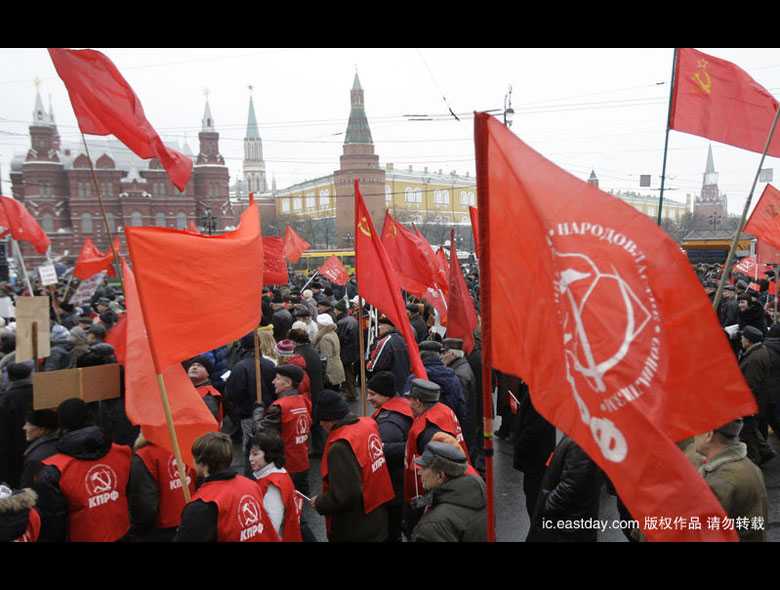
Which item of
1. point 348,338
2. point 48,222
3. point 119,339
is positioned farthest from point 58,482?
point 48,222

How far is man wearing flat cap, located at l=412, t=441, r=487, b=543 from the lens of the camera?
2.93 metres

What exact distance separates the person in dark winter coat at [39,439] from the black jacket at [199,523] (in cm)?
142

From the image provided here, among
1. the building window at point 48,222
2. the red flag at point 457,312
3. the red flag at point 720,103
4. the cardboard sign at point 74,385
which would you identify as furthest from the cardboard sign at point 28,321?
the building window at point 48,222

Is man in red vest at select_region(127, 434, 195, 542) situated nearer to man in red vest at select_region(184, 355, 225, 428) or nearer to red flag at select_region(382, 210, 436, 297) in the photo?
man in red vest at select_region(184, 355, 225, 428)

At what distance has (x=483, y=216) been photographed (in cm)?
244

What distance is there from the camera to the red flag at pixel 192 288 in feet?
10.5

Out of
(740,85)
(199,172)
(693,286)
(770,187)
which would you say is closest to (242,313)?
(693,286)

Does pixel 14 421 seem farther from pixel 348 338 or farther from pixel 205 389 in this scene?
pixel 348 338

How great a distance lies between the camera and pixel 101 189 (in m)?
58.0

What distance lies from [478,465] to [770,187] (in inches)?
223

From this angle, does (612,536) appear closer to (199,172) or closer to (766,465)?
(766,465)

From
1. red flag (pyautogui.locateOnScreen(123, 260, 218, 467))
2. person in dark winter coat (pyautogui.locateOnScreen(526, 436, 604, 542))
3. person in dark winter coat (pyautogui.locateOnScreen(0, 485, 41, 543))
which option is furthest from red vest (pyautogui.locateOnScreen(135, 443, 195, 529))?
person in dark winter coat (pyautogui.locateOnScreen(526, 436, 604, 542))

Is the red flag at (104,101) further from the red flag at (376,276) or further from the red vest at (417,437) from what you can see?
the red vest at (417,437)

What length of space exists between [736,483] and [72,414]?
3585 millimetres
